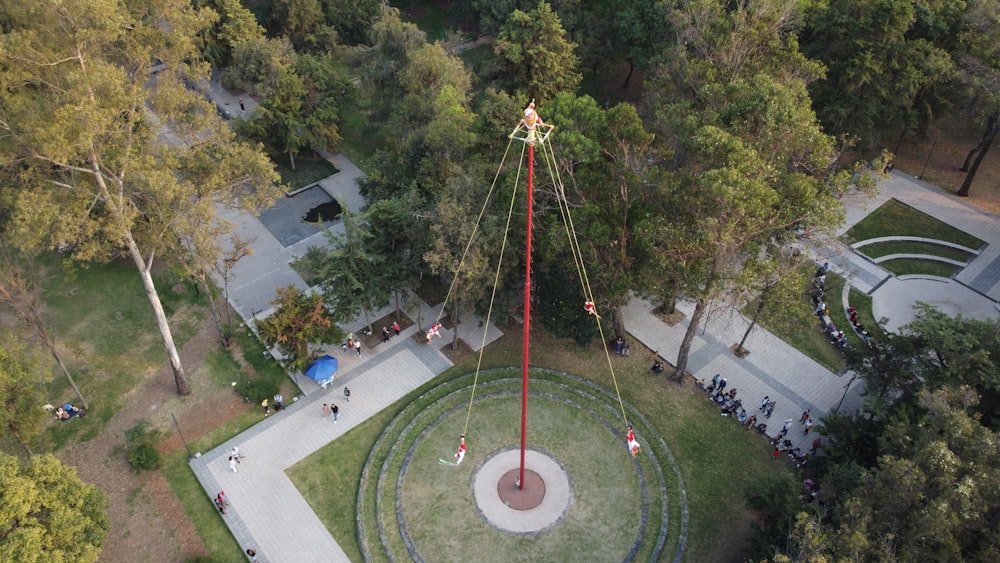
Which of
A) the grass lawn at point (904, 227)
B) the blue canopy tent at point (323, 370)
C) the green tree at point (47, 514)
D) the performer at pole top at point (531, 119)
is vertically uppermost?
the performer at pole top at point (531, 119)

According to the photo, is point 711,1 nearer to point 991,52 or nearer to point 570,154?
point 570,154

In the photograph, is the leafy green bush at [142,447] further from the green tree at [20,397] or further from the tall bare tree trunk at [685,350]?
the tall bare tree trunk at [685,350]

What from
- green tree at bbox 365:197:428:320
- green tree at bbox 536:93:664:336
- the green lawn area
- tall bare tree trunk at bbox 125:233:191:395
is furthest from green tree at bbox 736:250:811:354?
tall bare tree trunk at bbox 125:233:191:395

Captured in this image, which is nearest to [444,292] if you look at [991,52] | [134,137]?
[134,137]

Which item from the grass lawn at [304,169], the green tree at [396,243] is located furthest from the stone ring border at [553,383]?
the grass lawn at [304,169]

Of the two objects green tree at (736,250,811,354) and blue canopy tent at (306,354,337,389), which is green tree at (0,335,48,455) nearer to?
blue canopy tent at (306,354,337,389)

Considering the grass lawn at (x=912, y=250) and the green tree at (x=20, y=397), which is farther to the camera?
the grass lawn at (x=912, y=250)

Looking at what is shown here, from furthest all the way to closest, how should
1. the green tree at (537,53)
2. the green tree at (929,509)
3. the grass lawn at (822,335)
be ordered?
1. the green tree at (537,53)
2. the grass lawn at (822,335)
3. the green tree at (929,509)
